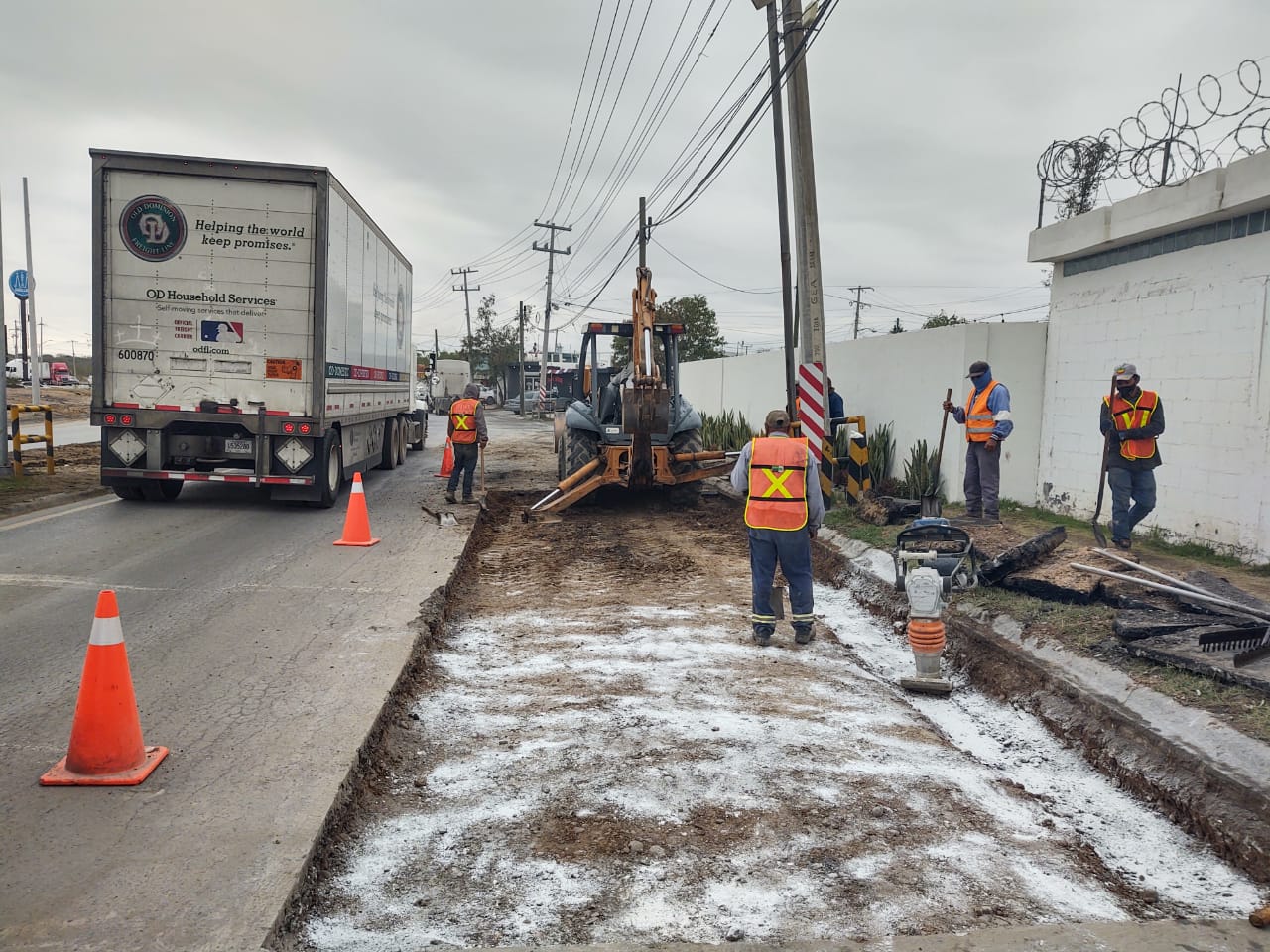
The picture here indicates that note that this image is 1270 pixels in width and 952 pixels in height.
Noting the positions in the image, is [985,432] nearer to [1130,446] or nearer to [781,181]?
[1130,446]

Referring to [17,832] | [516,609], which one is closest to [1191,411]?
[516,609]

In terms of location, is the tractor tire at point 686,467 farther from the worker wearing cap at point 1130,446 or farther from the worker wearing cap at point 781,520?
the worker wearing cap at point 781,520

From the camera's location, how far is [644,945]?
3.19m

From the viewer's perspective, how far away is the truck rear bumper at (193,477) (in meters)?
12.2

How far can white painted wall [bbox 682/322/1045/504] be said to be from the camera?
12.4 meters

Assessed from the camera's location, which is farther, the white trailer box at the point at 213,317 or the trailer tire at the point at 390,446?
the trailer tire at the point at 390,446

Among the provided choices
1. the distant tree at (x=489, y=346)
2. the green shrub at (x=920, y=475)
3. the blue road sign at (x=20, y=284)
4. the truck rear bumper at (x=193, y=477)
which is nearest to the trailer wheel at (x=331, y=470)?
the truck rear bumper at (x=193, y=477)

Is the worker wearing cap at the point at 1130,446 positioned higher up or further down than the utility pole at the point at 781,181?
further down

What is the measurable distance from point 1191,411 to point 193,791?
9.41 metres

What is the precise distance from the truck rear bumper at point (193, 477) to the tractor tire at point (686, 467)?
198 inches

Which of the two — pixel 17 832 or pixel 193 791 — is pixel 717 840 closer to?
pixel 193 791

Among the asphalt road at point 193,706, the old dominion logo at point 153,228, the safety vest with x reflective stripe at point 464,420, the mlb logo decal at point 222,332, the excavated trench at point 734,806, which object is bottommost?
the excavated trench at point 734,806

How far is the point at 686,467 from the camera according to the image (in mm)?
13859

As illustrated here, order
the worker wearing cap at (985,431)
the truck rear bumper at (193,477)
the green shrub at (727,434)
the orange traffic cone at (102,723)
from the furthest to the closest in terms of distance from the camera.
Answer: the green shrub at (727,434)
the truck rear bumper at (193,477)
the worker wearing cap at (985,431)
the orange traffic cone at (102,723)
